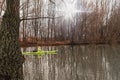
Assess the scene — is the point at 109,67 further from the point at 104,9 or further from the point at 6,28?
the point at 104,9

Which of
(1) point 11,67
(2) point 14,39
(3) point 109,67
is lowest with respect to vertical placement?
(3) point 109,67

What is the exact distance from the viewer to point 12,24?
13.0ft

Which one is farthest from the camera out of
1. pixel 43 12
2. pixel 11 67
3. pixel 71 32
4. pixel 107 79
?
pixel 71 32

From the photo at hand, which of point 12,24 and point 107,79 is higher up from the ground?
point 12,24

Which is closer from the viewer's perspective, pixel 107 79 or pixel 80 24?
pixel 107 79

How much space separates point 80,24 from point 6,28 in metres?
19.9

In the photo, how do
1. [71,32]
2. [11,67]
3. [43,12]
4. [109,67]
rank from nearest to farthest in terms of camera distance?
[11,67] → [109,67] → [43,12] → [71,32]

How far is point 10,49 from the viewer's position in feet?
12.6

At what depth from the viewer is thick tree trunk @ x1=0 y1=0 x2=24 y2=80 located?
3.81 metres

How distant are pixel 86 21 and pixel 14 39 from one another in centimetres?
1993

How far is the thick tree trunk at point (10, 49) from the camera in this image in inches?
150

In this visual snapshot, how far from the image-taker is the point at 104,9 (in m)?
23.4

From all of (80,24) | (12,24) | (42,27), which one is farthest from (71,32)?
(12,24)

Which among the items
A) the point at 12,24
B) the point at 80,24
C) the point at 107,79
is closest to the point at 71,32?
the point at 80,24
